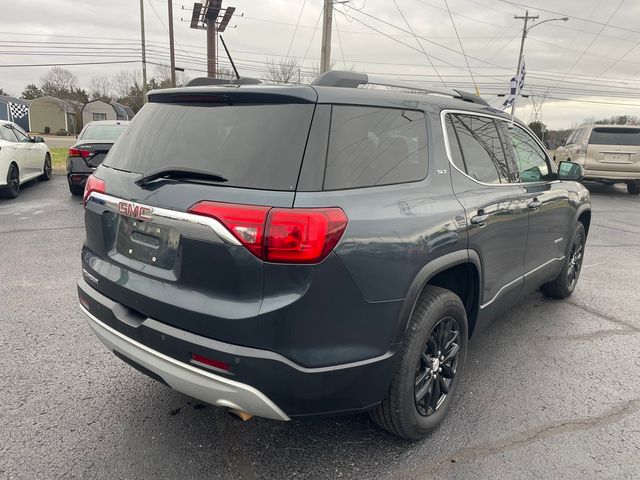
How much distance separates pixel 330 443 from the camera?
262 cm

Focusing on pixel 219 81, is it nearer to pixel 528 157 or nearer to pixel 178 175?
pixel 178 175

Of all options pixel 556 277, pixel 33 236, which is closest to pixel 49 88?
pixel 33 236

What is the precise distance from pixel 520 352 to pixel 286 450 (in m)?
2.13

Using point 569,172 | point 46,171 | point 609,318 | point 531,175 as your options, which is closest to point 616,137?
point 609,318

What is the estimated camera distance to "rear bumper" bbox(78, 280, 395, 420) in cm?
198

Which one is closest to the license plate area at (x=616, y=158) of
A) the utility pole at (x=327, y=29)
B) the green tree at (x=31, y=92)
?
the utility pole at (x=327, y=29)

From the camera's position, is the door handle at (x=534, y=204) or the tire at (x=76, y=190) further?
the tire at (x=76, y=190)

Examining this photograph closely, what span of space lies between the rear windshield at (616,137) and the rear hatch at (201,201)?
1347 cm

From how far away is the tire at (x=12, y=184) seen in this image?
9570 millimetres

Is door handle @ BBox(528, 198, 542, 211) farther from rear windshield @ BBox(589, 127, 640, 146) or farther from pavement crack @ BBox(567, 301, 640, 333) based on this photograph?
rear windshield @ BBox(589, 127, 640, 146)

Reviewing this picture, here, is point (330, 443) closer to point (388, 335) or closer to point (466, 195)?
point (388, 335)

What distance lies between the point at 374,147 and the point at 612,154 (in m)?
13.1

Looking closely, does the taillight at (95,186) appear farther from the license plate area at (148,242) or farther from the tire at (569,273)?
the tire at (569,273)

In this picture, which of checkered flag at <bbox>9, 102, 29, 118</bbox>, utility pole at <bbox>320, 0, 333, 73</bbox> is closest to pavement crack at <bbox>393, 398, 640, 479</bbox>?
utility pole at <bbox>320, 0, 333, 73</bbox>
